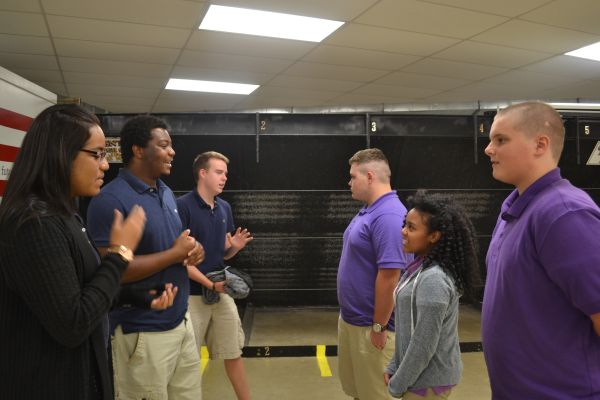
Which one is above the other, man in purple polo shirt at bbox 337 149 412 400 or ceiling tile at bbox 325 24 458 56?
ceiling tile at bbox 325 24 458 56

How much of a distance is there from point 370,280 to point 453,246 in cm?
72

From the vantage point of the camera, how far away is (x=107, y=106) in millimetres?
8250

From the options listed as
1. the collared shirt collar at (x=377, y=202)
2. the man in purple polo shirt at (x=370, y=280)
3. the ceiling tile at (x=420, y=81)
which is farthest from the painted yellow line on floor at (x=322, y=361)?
the ceiling tile at (x=420, y=81)

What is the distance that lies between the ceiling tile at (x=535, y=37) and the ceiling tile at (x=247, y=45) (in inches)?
70.2

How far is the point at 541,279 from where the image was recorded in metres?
1.41

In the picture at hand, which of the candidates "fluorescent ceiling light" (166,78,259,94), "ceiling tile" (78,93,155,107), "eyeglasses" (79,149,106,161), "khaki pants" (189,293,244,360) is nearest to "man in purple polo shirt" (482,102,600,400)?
"eyeglasses" (79,149,106,161)

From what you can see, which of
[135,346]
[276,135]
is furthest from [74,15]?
[135,346]

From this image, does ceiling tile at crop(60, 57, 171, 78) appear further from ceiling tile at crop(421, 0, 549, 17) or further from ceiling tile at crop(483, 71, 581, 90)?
ceiling tile at crop(483, 71, 581, 90)

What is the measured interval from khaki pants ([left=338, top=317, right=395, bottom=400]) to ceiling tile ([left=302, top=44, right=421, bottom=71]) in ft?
10.8

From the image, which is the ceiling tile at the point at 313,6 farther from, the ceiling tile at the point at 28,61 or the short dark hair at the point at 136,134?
the ceiling tile at the point at 28,61

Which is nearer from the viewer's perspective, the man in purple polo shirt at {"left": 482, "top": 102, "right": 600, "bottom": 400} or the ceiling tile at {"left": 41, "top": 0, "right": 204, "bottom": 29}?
the man in purple polo shirt at {"left": 482, "top": 102, "right": 600, "bottom": 400}

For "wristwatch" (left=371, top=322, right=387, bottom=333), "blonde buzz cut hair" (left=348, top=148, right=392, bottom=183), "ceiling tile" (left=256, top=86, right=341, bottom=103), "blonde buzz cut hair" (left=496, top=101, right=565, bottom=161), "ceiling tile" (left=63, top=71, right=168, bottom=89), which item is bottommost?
"wristwatch" (left=371, top=322, right=387, bottom=333)

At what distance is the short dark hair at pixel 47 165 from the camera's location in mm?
1259

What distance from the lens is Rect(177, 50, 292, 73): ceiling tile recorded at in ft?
17.5
